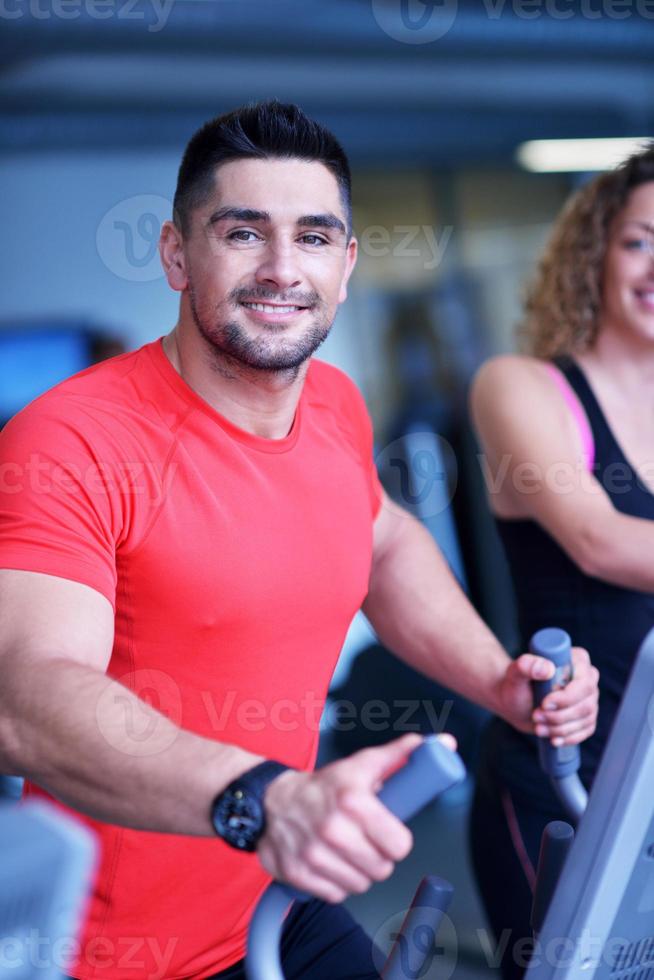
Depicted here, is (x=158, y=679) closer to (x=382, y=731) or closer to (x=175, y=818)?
(x=175, y=818)

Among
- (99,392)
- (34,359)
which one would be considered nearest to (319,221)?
(99,392)

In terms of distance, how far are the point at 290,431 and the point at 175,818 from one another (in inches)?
28.0

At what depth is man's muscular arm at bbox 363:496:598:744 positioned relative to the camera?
1.53 meters

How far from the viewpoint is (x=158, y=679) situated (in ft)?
4.35

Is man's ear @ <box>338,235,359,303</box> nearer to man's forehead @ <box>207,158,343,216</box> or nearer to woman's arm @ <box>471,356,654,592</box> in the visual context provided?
man's forehead @ <box>207,158,343,216</box>

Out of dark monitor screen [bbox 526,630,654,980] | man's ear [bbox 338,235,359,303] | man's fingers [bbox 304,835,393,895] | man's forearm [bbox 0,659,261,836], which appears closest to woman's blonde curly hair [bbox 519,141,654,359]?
man's ear [bbox 338,235,359,303]

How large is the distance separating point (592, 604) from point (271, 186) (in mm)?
873

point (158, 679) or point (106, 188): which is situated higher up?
point (106, 188)

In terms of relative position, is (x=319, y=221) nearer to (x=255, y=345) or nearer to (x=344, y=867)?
(x=255, y=345)

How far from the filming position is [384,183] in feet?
20.3

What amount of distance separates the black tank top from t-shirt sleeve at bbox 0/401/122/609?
2.79 ft

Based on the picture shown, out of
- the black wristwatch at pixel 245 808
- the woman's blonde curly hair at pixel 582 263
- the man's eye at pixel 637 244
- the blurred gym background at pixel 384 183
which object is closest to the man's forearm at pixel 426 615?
the woman's blonde curly hair at pixel 582 263

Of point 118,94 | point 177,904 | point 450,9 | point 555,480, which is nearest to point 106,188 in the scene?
point 118,94

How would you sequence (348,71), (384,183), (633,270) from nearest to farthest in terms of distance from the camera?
(633,270) < (348,71) < (384,183)
